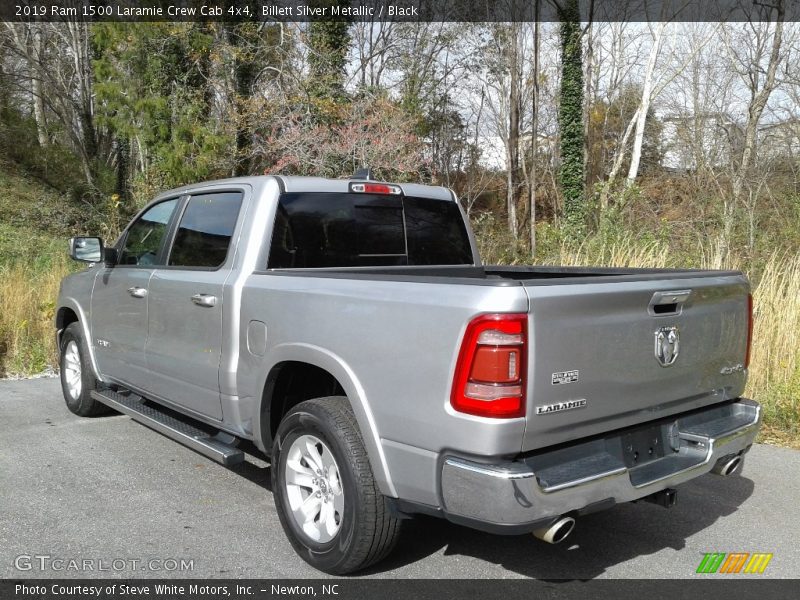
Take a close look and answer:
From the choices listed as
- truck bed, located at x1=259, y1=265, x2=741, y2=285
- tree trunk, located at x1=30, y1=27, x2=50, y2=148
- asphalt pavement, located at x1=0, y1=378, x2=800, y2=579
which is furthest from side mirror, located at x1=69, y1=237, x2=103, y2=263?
tree trunk, located at x1=30, y1=27, x2=50, y2=148

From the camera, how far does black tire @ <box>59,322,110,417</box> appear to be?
6039 mm

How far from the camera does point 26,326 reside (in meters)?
9.08

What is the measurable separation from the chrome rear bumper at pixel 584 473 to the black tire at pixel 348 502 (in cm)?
46

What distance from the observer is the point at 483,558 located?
12.1 feet

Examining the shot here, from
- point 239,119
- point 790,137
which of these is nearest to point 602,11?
point 790,137

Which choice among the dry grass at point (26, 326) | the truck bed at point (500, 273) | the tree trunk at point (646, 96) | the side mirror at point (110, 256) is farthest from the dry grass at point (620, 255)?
the tree trunk at point (646, 96)

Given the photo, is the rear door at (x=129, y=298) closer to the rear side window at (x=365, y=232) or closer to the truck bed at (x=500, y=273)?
the rear side window at (x=365, y=232)

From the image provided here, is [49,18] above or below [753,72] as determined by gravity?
above

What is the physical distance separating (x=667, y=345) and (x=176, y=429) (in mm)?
3006

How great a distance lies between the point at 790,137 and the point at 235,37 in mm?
15933

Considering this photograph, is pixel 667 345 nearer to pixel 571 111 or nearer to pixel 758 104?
pixel 571 111

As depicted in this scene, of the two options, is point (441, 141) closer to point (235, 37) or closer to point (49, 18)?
point (235, 37)

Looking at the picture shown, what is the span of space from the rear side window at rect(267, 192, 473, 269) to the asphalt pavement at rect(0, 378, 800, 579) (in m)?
1.57

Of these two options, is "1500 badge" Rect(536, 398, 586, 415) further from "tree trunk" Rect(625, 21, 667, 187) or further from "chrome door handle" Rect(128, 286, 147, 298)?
"tree trunk" Rect(625, 21, 667, 187)
